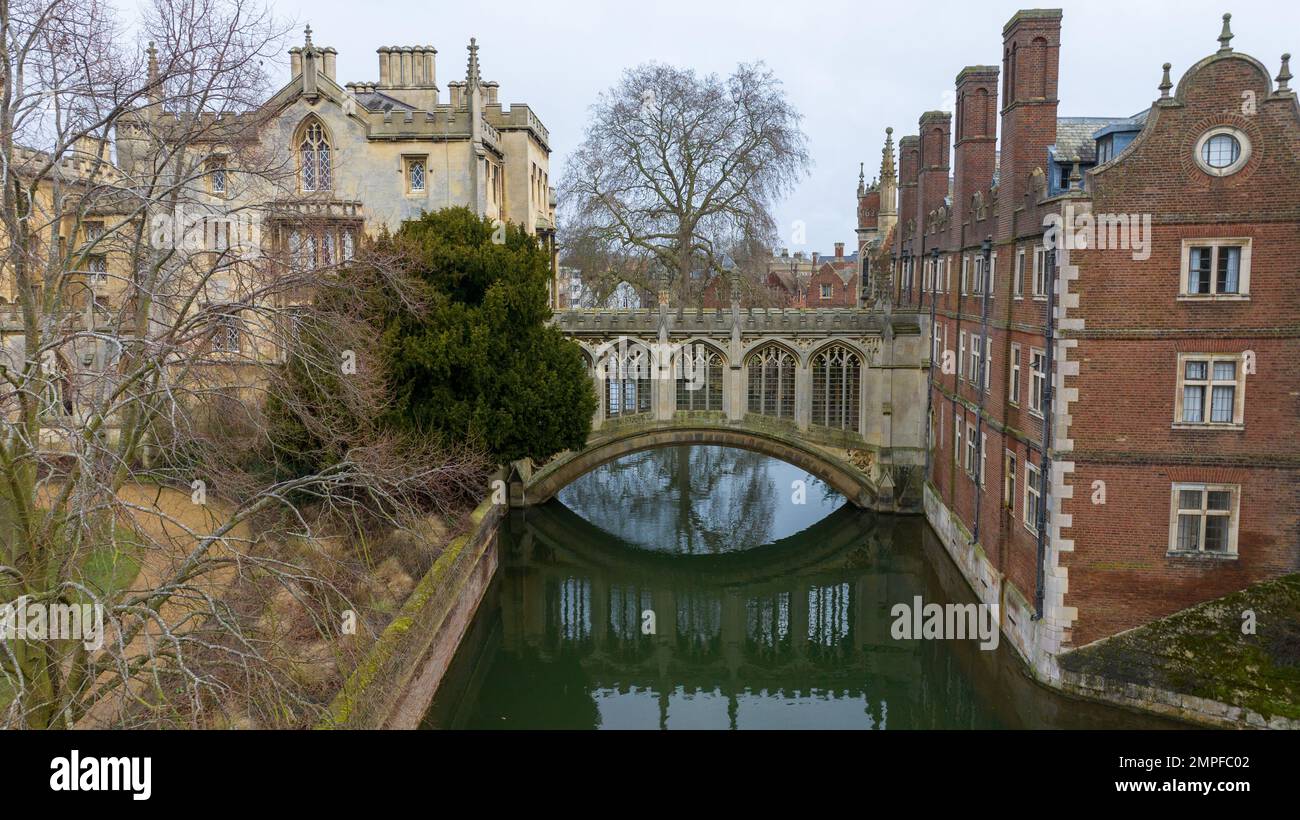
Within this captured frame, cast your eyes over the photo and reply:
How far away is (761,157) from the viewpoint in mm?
31672

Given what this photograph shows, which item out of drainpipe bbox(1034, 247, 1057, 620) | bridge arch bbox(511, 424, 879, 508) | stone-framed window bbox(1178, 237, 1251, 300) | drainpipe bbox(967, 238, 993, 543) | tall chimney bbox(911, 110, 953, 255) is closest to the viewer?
stone-framed window bbox(1178, 237, 1251, 300)

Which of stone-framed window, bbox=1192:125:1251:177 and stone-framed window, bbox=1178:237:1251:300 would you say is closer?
stone-framed window, bbox=1192:125:1251:177

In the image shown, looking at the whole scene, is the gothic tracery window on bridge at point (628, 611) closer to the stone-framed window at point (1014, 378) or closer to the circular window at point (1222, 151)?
the stone-framed window at point (1014, 378)

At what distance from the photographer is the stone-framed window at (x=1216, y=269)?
47.5 ft

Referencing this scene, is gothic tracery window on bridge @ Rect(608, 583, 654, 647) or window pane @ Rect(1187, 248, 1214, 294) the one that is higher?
window pane @ Rect(1187, 248, 1214, 294)

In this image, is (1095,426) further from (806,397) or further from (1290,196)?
(806,397)

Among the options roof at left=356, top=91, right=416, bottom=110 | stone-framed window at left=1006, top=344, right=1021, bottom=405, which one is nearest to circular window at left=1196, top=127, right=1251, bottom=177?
stone-framed window at left=1006, top=344, right=1021, bottom=405

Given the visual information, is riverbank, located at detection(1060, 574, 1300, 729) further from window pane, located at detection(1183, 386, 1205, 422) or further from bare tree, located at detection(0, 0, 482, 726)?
bare tree, located at detection(0, 0, 482, 726)

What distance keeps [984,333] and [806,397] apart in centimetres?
867

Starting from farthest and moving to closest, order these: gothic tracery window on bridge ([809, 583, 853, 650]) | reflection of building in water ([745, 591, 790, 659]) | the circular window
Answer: gothic tracery window on bridge ([809, 583, 853, 650]) < reflection of building in water ([745, 591, 790, 659]) < the circular window

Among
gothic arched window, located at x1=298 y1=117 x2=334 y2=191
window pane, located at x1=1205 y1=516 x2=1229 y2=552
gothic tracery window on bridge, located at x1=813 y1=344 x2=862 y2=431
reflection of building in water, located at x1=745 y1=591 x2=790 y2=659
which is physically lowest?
reflection of building in water, located at x1=745 y1=591 x2=790 y2=659

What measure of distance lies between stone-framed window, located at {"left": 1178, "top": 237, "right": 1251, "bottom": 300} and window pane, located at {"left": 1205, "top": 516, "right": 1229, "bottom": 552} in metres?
3.40

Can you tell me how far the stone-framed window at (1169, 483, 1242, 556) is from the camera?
14.8 meters
